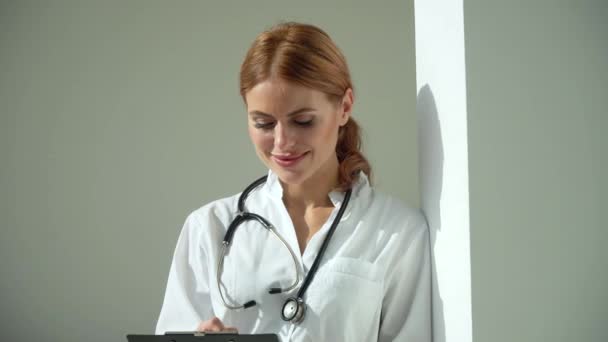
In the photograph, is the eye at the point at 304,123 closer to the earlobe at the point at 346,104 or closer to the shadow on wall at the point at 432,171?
the earlobe at the point at 346,104

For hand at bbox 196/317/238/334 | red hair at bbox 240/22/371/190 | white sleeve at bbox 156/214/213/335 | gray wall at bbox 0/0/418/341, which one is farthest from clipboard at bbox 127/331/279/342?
gray wall at bbox 0/0/418/341

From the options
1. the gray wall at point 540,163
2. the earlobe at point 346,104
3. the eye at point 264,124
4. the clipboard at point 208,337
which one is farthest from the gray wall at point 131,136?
the gray wall at point 540,163

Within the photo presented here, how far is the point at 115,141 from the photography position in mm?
3652

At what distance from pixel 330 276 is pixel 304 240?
0.14 metres

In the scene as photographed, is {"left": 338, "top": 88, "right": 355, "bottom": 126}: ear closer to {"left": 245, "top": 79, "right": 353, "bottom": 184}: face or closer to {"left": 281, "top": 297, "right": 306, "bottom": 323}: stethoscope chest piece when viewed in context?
{"left": 245, "top": 79, "right": 353, "bottom": 184}: face

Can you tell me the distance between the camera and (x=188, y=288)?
1.85m

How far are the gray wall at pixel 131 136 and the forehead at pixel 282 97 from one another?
200 centimetres

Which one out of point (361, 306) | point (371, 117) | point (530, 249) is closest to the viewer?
point (530, 249)

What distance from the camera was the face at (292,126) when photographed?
5.35 feet

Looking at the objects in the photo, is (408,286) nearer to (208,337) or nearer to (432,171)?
(432,171)

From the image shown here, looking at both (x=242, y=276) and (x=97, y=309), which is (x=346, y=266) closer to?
(x=242, y=276)

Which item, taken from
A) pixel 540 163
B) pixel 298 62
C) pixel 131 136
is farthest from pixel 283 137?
pixel 131 136

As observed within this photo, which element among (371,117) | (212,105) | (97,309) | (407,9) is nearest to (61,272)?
(97,309)

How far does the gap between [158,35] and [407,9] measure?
4.07 feet
